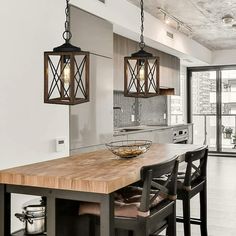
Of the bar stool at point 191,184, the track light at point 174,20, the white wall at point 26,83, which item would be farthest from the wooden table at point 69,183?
the track light at point 174,20

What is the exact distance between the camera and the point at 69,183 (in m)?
2.13

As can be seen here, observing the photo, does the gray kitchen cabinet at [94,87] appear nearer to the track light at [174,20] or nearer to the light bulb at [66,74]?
the track light at [174,20]

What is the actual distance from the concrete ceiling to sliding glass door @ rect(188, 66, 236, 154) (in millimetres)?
2079

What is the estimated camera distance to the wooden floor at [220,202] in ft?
13.4

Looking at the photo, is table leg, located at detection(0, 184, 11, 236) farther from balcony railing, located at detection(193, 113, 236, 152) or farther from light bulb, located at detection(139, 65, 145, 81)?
balcony railing, located at detection(193, 113, 236, 152)

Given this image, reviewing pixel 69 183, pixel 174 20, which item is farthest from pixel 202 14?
pixel 69 183

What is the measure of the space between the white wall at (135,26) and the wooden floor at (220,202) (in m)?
2.50

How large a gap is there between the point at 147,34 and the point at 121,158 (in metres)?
3.28

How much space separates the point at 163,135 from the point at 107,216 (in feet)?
16.4

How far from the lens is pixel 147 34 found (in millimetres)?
5809

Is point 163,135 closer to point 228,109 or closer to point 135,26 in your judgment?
point 135,26

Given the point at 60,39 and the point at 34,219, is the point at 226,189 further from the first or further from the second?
the point at 34,219

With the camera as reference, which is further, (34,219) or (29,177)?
(34,219)

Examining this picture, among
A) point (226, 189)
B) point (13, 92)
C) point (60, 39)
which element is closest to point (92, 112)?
point (60, 39)
